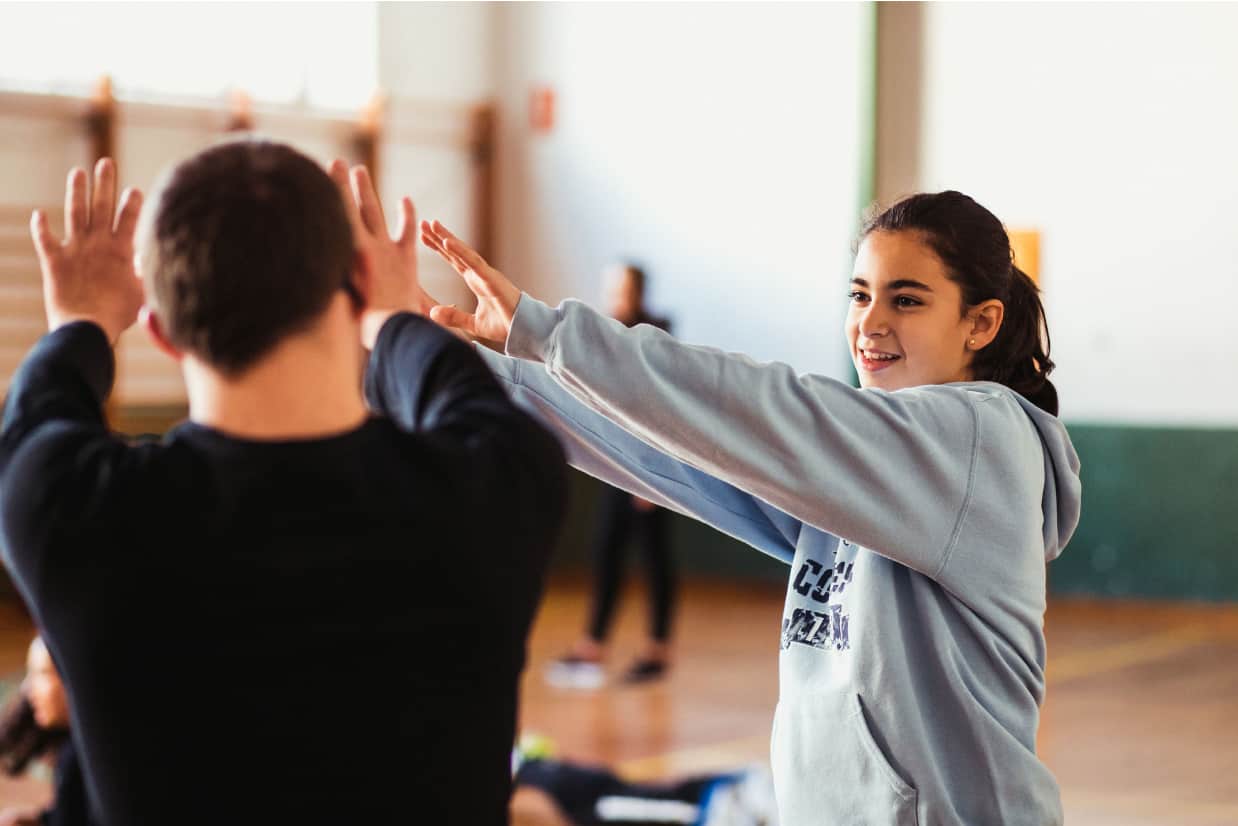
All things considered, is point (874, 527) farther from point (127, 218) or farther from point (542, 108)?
point (542, 108)

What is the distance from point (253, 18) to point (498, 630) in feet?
20.7

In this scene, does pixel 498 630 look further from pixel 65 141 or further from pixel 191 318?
pixel 65 141

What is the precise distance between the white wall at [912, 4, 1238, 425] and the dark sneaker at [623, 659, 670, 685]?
237cm

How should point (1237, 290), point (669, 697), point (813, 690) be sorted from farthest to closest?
point (1237, 290) → point (669, 697) → point (813, 690)

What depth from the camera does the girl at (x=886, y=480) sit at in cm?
124

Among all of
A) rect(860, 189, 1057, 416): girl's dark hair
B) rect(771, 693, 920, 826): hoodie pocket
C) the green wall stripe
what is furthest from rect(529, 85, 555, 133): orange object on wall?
rect(771, 693, 920, 826): hoodie pocket

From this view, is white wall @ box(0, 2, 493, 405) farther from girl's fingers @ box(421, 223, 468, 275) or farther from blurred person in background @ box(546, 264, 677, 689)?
girl's fingers @ box(421, 223, 468, 275)

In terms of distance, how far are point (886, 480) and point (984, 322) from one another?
0.34m

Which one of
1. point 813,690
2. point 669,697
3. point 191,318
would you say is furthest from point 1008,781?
point 669,697

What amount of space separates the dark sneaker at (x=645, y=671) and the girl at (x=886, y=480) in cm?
343

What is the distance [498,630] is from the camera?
91 centimetres

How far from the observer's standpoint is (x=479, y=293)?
1.30m

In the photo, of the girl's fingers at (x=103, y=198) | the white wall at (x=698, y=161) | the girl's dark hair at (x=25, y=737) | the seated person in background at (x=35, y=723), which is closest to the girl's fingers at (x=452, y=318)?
the girl's fingers at (x=103, y=198)

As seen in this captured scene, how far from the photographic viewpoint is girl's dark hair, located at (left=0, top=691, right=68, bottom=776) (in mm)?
2045
